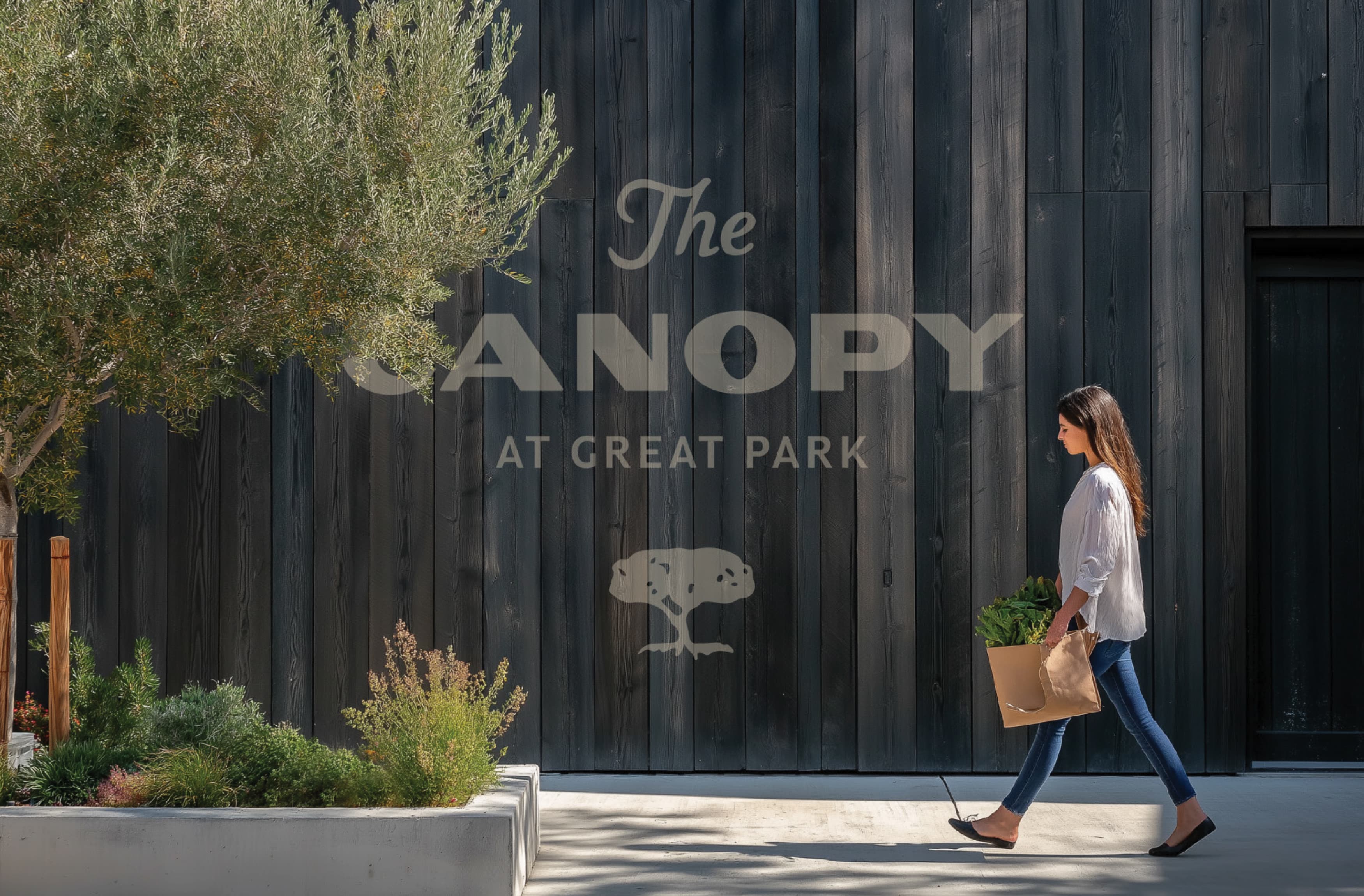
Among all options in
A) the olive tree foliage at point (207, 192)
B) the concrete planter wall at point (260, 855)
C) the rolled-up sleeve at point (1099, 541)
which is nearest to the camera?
the olive tree foliage at point (207, 192)

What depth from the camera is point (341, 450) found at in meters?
5.74

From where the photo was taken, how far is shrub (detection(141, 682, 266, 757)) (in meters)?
4.34

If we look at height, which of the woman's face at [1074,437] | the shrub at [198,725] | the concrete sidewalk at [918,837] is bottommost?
the concrete sidewalk at [918,837]

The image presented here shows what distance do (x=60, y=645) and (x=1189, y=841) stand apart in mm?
4356

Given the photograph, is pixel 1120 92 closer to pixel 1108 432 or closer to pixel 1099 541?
pixel 1108 432

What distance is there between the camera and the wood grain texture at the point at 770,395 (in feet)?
18.5

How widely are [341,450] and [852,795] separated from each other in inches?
117

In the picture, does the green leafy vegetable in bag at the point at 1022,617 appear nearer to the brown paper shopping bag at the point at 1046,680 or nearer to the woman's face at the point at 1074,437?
the brown paper shopping bag at the point at 1046,680

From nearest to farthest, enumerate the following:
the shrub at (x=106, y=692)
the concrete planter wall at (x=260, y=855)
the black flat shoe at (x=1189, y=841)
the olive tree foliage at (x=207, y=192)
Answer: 1. the olive tree foliage at (x=207, y=192)
2. the concrete planter wall at (x=260, y=855)
3. the black flat shoe at (x=1189, y=841)
4. the shrub at (x=106, y=692)

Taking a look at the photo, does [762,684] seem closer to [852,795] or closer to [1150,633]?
[852,795]

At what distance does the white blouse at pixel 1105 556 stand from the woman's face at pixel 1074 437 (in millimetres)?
107

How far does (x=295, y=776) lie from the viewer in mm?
4129

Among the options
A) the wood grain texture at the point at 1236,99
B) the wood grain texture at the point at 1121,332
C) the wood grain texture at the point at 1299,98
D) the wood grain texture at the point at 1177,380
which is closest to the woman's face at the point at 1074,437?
the wood grain texture at the point at 1121,332

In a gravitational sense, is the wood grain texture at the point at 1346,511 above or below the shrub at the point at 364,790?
above
